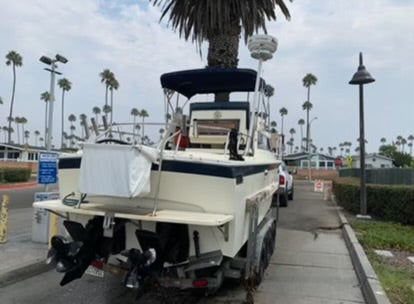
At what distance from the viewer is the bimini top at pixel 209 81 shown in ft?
24.2

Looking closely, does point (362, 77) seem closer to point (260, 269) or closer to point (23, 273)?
point (260, 269)

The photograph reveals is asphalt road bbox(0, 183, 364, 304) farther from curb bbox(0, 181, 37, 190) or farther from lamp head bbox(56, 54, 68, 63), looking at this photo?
curb bbox(0, 181, 37, 190)

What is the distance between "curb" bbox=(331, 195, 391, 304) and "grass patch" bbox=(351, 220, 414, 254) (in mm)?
280

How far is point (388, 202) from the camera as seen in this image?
12.0 meters

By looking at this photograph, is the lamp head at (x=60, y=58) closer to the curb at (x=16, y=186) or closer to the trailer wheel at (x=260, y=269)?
the trailer wheel at (x=260, y=269)

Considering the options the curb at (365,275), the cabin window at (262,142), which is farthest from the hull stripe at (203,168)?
the curb at (365,275)

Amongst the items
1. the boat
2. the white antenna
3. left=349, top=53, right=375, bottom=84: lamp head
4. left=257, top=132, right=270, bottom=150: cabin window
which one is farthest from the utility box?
left=349, top=53, right=375, bottom=84: lamp head

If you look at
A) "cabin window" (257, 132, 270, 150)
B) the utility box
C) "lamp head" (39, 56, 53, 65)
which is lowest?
the utility box

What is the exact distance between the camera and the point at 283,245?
9188 millimetres

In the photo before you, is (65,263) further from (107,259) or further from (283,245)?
(283,245)

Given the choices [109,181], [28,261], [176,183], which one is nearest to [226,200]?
[176,183]

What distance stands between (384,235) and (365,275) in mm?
3679

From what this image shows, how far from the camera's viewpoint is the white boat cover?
13.6 feet

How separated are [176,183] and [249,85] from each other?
410 cm
